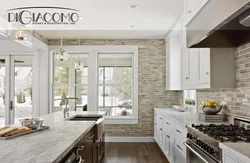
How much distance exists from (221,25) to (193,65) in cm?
151

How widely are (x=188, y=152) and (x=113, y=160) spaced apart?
2344 millimetres

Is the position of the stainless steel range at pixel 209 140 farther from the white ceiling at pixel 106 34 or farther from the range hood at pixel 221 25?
the white ceiling at pixel 106 34

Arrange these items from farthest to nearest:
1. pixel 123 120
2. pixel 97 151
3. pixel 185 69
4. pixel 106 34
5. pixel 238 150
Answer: pixel 123 120
pixel 106 34
pixel 185 69
pixel 97 151
pixel 238 150

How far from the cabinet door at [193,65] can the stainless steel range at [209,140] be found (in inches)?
38.3

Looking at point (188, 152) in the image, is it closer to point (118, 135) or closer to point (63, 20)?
point (63, 20)

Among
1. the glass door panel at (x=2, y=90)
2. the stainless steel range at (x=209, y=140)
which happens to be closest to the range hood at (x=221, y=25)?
the stainless steel range at (x=209, y=140)

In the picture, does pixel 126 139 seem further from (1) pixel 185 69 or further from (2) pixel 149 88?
(1) pixel 185 69

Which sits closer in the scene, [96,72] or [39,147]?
[39,147]

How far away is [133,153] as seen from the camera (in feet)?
17.3

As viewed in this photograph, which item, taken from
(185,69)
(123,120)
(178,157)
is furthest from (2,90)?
(178,157)

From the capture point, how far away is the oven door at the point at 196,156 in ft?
6.81

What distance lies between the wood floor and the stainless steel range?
2.17 meters

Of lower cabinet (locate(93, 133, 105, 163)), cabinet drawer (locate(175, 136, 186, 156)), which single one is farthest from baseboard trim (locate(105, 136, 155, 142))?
cabinet drawer (locate(175, 136, 186, 156))

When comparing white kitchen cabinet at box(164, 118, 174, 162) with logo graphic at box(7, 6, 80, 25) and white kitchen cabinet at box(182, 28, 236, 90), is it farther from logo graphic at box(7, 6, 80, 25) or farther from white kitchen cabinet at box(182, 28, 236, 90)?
logo graphic at box(7, 6, 80, 25)
